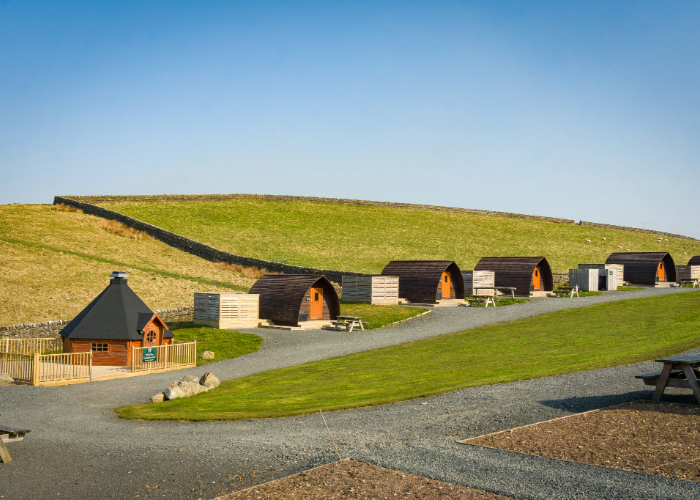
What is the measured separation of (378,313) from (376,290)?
4.60m

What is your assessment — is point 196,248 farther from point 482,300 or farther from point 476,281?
point 482,300

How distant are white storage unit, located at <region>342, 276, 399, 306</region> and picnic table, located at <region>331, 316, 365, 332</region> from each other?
7.03 meters

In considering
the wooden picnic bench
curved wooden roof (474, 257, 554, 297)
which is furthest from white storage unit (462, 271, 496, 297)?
the wooden picnic bench

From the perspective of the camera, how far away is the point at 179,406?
17.6 m

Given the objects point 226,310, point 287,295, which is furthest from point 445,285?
point 226,310

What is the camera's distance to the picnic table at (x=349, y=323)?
34.6m

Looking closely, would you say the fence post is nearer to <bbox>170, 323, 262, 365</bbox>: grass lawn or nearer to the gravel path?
the gravel path

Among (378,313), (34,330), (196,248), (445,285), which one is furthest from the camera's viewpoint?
(196,248)

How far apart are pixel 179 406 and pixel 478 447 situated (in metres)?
10.2

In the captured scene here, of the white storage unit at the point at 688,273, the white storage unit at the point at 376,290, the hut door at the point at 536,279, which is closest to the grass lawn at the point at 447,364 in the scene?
the white storage unit at the point at 376,290

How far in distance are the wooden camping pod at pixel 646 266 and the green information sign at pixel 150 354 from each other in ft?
150

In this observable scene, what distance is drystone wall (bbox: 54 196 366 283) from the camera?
5253cm

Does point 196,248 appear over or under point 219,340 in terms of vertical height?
over

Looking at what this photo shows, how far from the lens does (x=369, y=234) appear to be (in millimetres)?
75188
